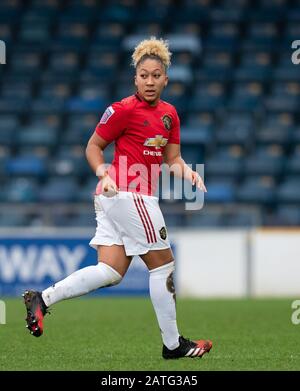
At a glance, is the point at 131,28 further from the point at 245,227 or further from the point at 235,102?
the point at 245,227

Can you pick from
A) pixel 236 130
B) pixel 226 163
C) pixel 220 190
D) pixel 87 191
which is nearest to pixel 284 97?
pixel 236 130

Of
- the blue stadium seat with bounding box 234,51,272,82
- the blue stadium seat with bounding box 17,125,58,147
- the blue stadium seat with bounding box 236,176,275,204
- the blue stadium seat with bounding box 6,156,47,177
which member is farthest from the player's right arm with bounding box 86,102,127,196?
the blue stadium seat with bounding box 234,51,272,82

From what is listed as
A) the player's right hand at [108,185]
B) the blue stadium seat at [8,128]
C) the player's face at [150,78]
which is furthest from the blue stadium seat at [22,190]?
the player's right hand at [108,185]

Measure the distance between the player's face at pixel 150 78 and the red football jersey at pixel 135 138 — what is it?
0.07 m

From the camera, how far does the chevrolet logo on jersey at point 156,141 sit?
6.16 metres

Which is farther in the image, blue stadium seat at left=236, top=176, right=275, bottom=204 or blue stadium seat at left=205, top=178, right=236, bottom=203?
blue stadium seat at left=236, top=176, right=275, bottom=204

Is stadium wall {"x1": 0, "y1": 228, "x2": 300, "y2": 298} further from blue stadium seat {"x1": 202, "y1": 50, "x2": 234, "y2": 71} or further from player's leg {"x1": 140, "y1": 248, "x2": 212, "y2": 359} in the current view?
player's leg {"x1": 140, "y1": 248, "x2": 212, "y2": 359}

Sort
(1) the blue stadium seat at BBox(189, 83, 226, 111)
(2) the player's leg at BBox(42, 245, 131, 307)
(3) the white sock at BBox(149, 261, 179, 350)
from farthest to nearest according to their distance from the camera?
(1) the blue stadium seat at BBox(189, 83, 226, 111) → (3) the white sock at BBox(149, 261, 179, 350) → (2) the player's leg at BBox(42, 245, 131, 307)

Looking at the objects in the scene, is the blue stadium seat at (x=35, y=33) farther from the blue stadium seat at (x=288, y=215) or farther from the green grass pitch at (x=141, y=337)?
the green grass pitch at (x=141, y=337)

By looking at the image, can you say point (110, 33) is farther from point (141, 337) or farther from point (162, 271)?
point (162, 271)

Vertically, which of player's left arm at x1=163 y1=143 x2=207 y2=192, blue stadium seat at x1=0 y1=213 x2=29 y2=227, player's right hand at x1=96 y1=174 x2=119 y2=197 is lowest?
blue stadium seat at x1=0 y1=213 x2=29 y2=227

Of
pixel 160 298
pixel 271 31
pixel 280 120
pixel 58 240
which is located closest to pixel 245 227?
pixel 58 240

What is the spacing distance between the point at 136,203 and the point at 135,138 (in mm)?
358

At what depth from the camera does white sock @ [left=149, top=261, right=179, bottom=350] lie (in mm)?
6164
